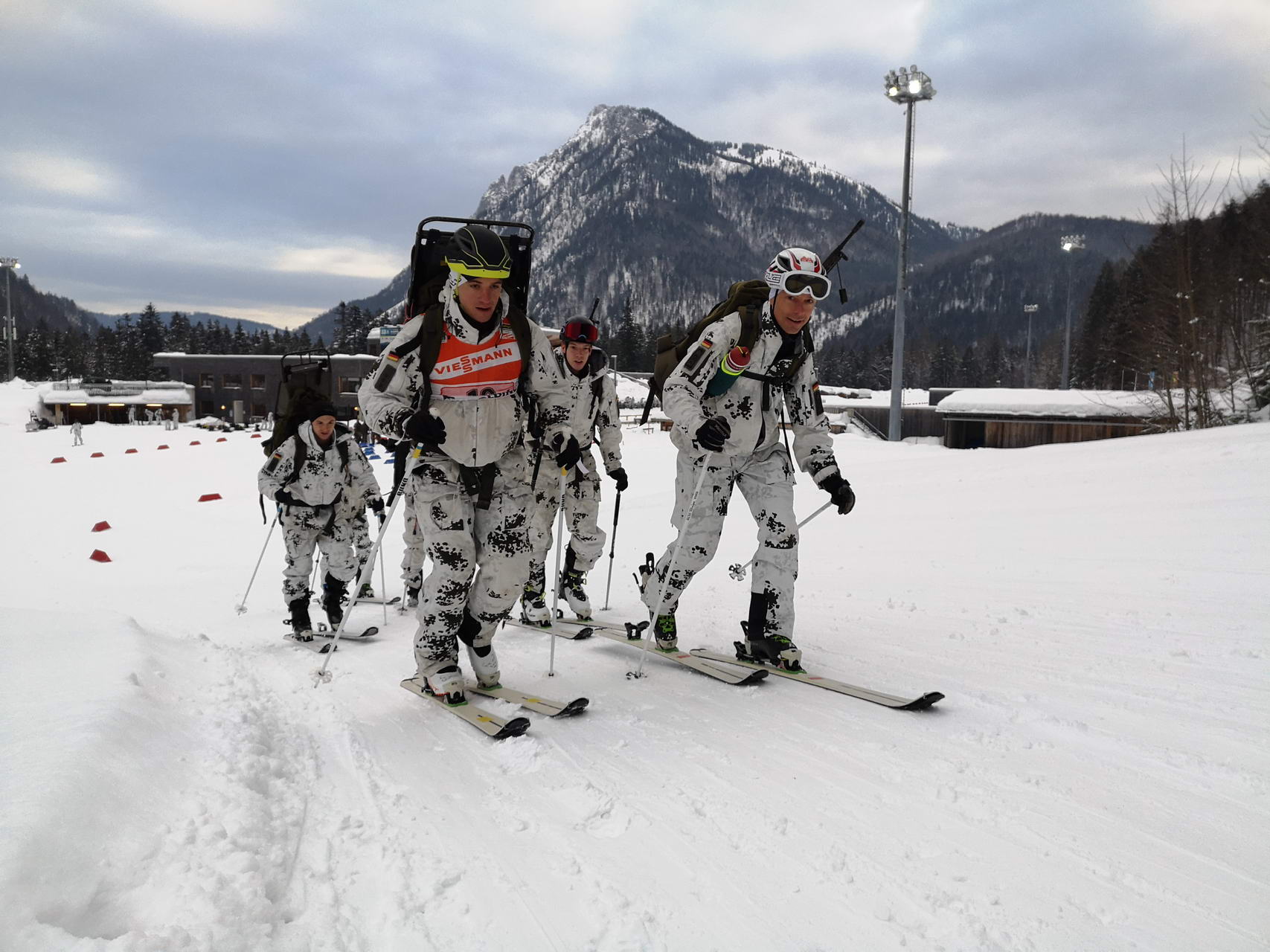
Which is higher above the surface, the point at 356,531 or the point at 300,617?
the point at 356,531

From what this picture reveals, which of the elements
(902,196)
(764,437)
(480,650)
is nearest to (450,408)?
(480,650)

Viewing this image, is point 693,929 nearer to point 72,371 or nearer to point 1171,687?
point 1171,687

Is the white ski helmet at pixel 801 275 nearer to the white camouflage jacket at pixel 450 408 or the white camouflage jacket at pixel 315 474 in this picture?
the white camouflage jacket at pixel 450 408

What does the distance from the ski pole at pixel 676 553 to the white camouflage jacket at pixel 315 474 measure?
134 inches

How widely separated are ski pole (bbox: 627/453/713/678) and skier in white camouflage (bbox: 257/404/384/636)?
3.31 meters

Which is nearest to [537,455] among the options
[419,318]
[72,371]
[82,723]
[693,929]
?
[419,318]

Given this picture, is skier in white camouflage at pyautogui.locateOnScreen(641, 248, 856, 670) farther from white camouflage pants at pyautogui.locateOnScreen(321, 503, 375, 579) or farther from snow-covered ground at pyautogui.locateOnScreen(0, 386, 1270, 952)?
white camouflage pants at pyautogui.locateOnScreen(321, 503, 375, 579)

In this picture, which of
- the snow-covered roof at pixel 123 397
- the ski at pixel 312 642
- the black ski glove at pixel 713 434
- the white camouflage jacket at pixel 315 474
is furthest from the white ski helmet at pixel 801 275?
the snow-covered roof at pixel 123 397

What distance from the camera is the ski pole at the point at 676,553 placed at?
187 inches

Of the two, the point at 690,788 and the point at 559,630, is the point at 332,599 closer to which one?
the point at 559,630

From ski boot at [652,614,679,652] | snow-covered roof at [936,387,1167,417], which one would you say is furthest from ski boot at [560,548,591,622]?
snow-covered roof at [936,387,1167,417]

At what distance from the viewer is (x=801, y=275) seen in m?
4.50

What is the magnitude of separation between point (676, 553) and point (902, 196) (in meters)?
21.6

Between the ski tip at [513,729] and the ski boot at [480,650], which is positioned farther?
the ski boot at [480,650]
